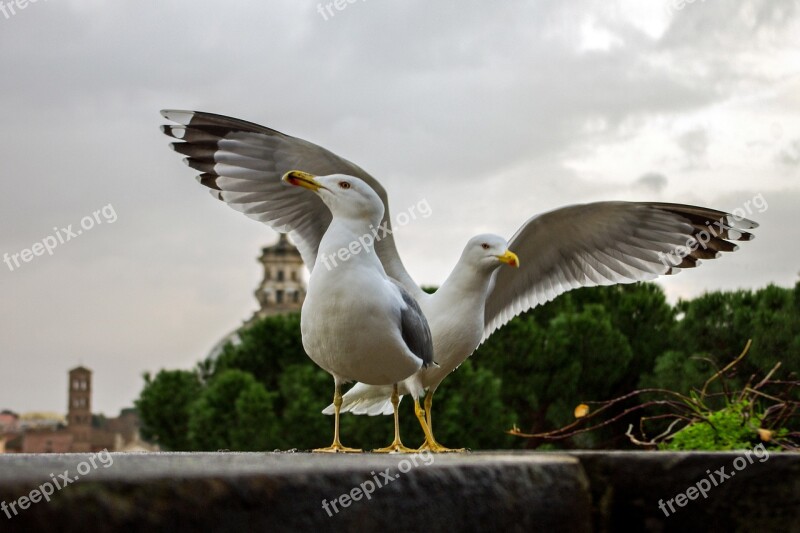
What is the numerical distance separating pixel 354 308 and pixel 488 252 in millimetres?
871

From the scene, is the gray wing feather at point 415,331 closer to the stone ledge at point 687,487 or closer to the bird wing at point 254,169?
the bird wing at point 254,169

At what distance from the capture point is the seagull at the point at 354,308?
3012 mm

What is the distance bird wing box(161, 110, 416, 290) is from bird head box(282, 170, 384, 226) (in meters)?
0.85

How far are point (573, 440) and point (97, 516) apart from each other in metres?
17.7

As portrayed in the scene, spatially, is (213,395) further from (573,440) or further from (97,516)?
(97,516)

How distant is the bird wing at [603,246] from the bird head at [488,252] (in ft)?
2.63

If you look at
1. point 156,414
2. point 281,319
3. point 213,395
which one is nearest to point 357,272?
point 213,395

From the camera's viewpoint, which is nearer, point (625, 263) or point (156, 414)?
point (625, 263)

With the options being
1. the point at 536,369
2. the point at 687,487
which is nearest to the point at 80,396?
the point at 536,369

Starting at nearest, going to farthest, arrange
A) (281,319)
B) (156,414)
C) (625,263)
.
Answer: (625,263), (281,319), (156,414)

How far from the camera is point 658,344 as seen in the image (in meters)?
21.3

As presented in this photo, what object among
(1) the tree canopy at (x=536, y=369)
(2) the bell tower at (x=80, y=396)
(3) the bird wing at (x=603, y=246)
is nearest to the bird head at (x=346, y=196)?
(3) the bird wing at (x=603, y=246)

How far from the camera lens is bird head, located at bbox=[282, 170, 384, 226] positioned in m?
3.15

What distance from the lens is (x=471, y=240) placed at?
12.3 feet
